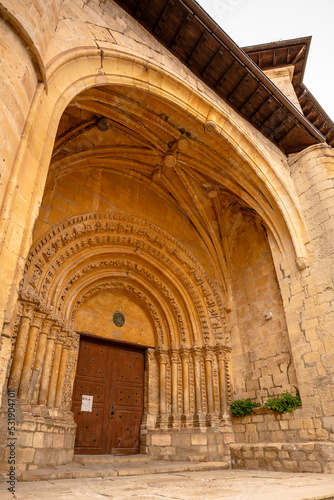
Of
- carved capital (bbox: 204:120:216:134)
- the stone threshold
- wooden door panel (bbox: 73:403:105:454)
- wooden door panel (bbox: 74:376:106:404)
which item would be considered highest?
carved capital (bbox: 204:120:216:134)

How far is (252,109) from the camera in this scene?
6914mm

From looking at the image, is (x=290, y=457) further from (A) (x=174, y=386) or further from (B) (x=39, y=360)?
(B) (x=39, y=360)

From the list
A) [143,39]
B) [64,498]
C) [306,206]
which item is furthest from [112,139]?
[64,498]

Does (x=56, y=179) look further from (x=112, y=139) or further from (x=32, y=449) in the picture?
(x=32, y=449)

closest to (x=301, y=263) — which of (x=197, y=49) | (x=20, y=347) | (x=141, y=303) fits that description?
(x=141, y=303)

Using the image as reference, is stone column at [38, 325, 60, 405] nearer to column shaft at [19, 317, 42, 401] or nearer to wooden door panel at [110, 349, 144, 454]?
column shaft at [19, 317, 42, 401]

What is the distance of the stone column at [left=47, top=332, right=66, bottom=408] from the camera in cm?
528

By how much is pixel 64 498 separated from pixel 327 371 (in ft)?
13.7

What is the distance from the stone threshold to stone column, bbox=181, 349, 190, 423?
956 mm

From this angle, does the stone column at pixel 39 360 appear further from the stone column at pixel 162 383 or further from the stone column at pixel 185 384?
the stone column at pixel 185 384

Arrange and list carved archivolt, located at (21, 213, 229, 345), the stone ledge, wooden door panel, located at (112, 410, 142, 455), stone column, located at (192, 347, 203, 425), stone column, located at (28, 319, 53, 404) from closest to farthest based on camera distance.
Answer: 1. the stone ledge
2. stone column, located at (28, 319, 53, 404)
3. carved archivolt, located at (21, 213, 229, 345)
4. wooden door panel, located at (112, 410, 142, 455)
5. stone column, located at (192, 347, 203, 425)

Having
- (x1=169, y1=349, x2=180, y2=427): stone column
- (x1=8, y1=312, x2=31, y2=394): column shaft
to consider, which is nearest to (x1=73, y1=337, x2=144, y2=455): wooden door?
(x1=169, y1=349, x2=180, y2=427): stone column

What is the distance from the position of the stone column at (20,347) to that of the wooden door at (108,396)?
1873mm

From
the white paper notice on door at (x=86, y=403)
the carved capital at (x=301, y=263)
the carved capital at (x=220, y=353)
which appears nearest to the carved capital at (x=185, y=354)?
the carved capital at (x=220, y=353)
